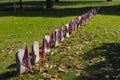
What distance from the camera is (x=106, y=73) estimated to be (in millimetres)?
10461

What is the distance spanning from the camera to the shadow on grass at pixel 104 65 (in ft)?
33.2

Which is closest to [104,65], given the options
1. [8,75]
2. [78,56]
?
[78,56]

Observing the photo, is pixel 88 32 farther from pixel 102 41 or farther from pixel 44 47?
pixel 44 47

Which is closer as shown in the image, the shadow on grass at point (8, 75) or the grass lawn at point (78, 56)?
the shadow on grass at point (8, 75)

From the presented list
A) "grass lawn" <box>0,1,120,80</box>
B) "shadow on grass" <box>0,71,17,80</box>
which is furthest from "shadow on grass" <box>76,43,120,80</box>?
"shadow on grass" <box>0,71,17,80</box>

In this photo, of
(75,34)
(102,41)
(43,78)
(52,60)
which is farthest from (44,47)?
(75,34)

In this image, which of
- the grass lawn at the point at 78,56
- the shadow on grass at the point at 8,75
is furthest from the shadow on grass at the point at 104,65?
the shadow on grass at the point at 8,75

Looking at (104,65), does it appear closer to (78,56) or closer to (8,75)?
(78,56)

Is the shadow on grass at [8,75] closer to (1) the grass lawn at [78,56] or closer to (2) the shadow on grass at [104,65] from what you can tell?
(1) the grass lawn at [78,56]

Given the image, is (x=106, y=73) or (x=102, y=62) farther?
(x=102, y=62)

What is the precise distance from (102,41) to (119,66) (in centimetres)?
518

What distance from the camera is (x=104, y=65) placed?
37.3ft

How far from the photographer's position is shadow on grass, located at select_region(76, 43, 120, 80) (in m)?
10.1

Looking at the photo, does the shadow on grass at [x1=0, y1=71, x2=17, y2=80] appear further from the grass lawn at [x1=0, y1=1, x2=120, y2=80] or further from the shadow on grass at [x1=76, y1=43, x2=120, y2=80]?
the shadow on grass at [x1=76, y1=43, x2=120, y2=80]
